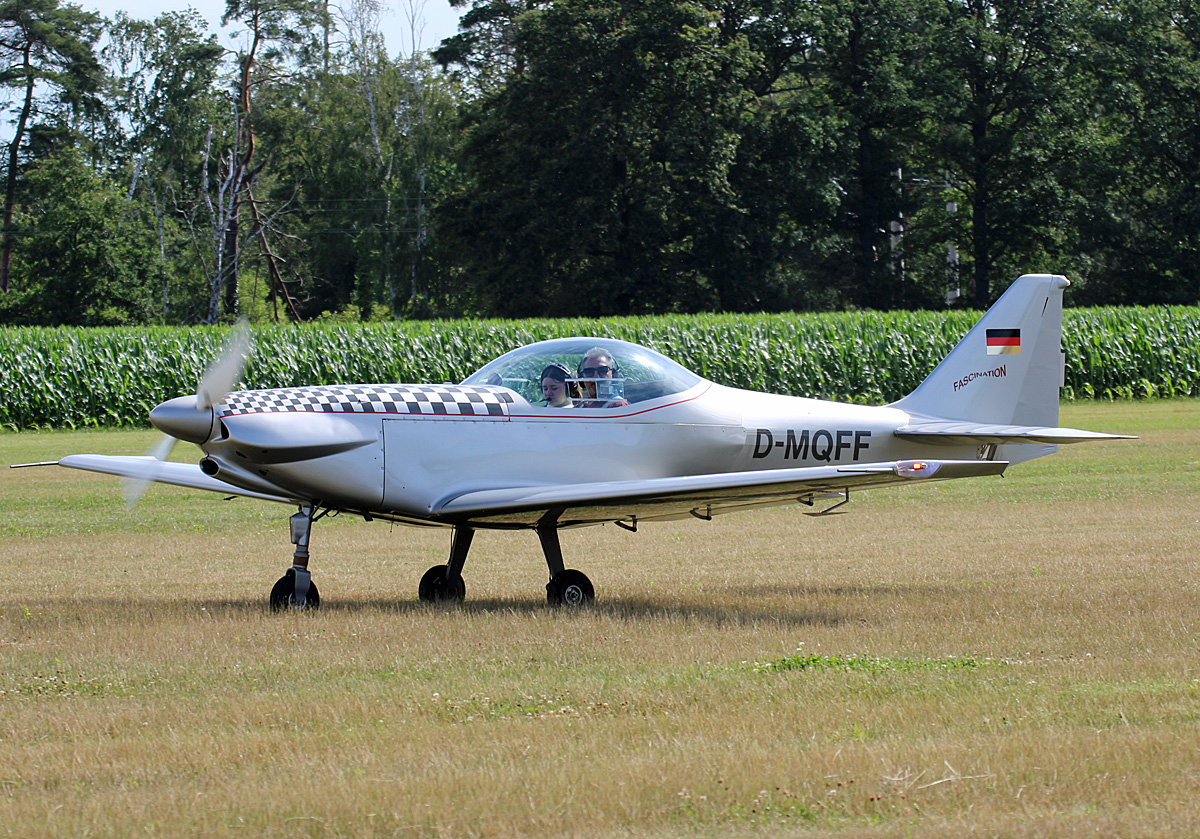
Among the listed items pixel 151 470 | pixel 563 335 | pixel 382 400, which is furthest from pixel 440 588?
pixel 563 335

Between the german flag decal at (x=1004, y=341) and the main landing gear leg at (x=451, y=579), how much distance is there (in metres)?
4.66

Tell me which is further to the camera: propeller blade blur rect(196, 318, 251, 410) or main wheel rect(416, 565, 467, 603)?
main wheel rect(416, 565, 467, 603)

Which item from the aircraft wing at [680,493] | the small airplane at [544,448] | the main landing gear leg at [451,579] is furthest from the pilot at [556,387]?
the main landing gear leg at [451,579]

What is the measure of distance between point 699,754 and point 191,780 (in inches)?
75.8

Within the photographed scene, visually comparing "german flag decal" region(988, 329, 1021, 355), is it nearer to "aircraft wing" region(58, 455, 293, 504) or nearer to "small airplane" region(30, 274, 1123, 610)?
"small airplane" region(30, 274, 1123, 610)

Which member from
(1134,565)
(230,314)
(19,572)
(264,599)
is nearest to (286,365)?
(19,572)

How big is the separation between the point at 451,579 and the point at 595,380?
184cm

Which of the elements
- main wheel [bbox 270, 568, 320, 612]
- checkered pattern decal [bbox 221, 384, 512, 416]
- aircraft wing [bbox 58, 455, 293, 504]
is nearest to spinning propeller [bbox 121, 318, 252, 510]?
checkered pattern decal [bbox 221, 384, 512, 416]

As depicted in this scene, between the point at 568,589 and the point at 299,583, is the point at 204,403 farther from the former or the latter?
the point at 568,589

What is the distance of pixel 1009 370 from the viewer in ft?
34.4

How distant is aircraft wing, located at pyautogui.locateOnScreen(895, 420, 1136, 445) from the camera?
353 inches

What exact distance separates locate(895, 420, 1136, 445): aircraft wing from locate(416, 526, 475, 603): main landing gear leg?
350 centimetres

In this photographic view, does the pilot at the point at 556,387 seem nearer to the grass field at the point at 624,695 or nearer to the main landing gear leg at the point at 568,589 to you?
the main landing gear leg at the point at 568,589

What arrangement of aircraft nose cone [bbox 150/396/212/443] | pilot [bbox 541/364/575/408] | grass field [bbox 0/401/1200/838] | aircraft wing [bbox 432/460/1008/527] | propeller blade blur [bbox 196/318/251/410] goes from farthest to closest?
pilot [bbox 541/364/575/408] < propeller blade blur [bbox 196/318/251/410] < aircraft nose cone [bbox 150/396/212/443] < aircraft wing [bbox 432/460/1008/527] < grass field [bbox 0/401/1200/838]
